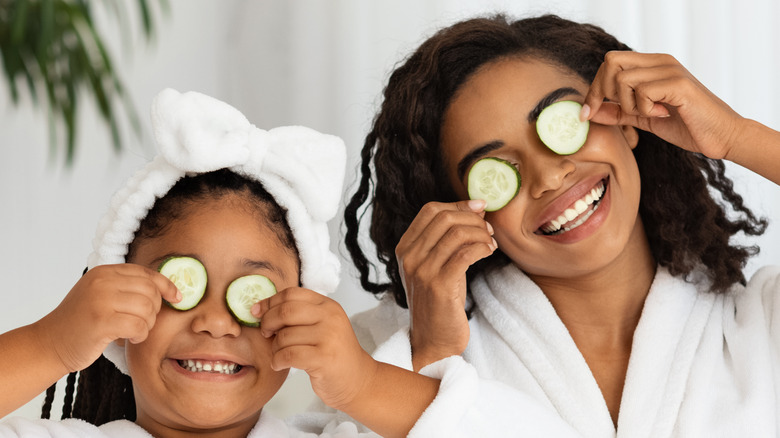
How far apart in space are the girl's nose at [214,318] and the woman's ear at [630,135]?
3.77ft

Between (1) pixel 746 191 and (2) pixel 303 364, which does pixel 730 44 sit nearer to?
(1) pixel 746 191

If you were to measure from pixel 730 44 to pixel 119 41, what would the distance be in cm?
219

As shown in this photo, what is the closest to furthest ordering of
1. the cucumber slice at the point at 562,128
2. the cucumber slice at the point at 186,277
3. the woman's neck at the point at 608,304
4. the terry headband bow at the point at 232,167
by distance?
the cucumber slice at the point at 186,277 < the terry headband bow at the point at 232,167 < the cucumber slice at the point at 562,128 < the woman's neck at the point at 608,304

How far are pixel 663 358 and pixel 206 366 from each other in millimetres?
1099

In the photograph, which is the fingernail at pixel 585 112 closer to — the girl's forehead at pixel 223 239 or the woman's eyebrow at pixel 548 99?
the woman's eyebrow at pixel 548 99

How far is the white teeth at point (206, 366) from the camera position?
5.30ft

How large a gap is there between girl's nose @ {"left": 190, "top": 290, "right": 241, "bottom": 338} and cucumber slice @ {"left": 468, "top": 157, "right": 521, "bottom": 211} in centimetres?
71

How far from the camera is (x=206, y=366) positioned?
5.30 ft

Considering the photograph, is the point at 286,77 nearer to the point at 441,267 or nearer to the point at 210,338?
the point at 441,267

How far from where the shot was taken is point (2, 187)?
3.22 meters

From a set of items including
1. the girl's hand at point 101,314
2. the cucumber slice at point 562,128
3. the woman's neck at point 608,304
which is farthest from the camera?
the woman's neck at point 608,304

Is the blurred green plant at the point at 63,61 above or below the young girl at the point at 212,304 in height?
above

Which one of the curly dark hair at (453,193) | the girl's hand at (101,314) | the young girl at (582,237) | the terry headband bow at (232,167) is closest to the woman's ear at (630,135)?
the young girl at (582,237)

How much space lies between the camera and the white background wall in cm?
277
